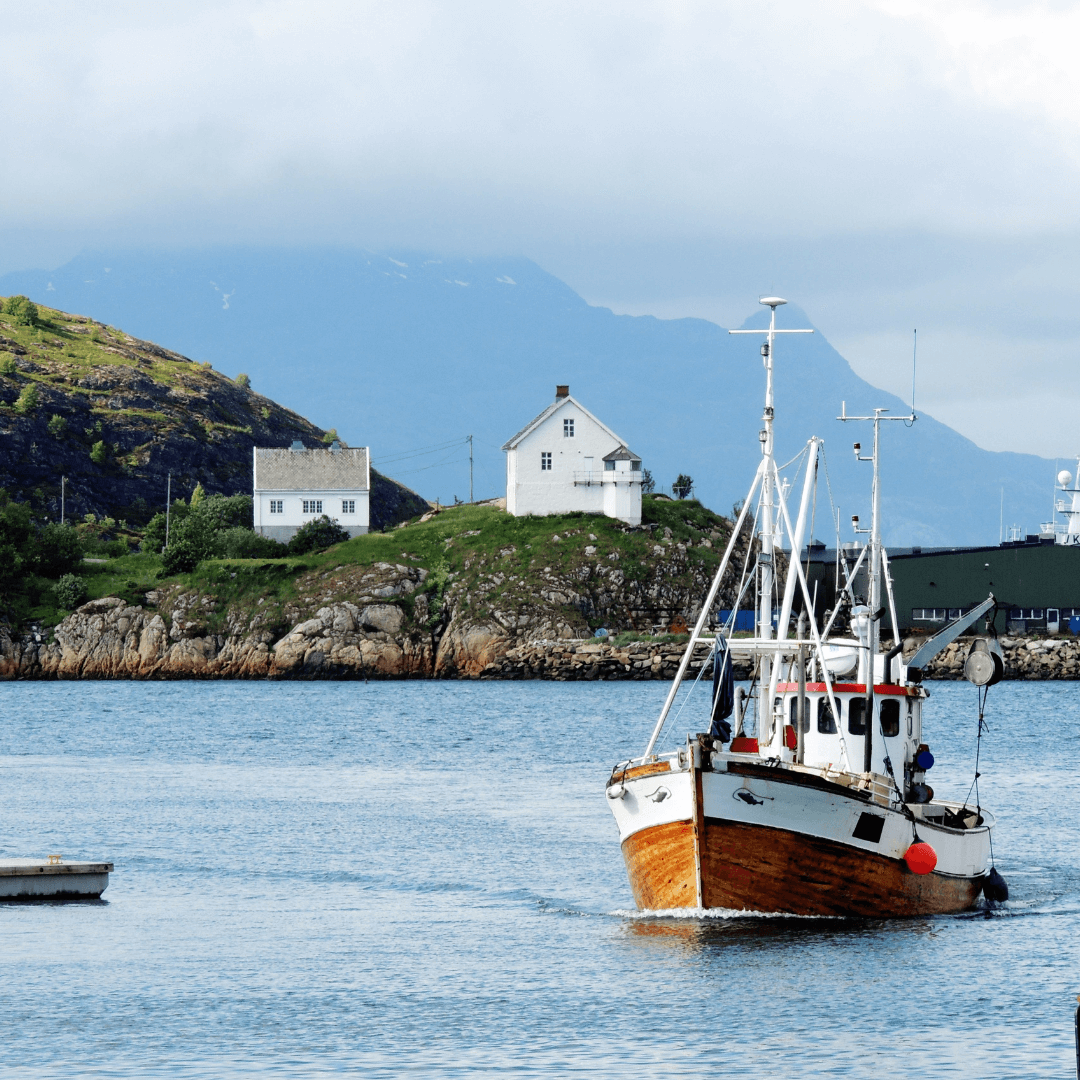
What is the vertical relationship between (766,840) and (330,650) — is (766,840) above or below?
below

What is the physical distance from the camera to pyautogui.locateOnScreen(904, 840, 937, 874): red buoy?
102 feet

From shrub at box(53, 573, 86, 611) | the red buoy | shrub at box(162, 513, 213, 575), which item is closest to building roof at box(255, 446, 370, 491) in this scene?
shrub at box(162, 513, 213, 575)

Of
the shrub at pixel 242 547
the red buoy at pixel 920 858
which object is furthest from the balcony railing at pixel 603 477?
the red buoy at pixel 920 858

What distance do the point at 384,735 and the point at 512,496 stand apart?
61228 millimetres

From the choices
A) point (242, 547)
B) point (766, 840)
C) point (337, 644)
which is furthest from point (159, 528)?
point (766, 840)

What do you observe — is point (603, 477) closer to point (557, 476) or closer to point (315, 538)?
point (557, 476)

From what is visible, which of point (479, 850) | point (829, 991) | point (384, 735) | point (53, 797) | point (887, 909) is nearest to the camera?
point (829, 991)

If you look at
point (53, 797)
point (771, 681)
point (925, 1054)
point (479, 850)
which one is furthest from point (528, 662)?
point (925, 1054)

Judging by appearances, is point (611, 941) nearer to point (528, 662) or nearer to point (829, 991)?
point (829, 991)

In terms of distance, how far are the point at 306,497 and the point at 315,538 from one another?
9480mm

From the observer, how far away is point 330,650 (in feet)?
449

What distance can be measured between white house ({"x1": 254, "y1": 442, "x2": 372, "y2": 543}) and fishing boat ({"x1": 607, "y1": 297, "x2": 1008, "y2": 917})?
12277cm

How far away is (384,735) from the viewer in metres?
86.6

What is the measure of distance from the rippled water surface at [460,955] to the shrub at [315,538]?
85.9 metres
